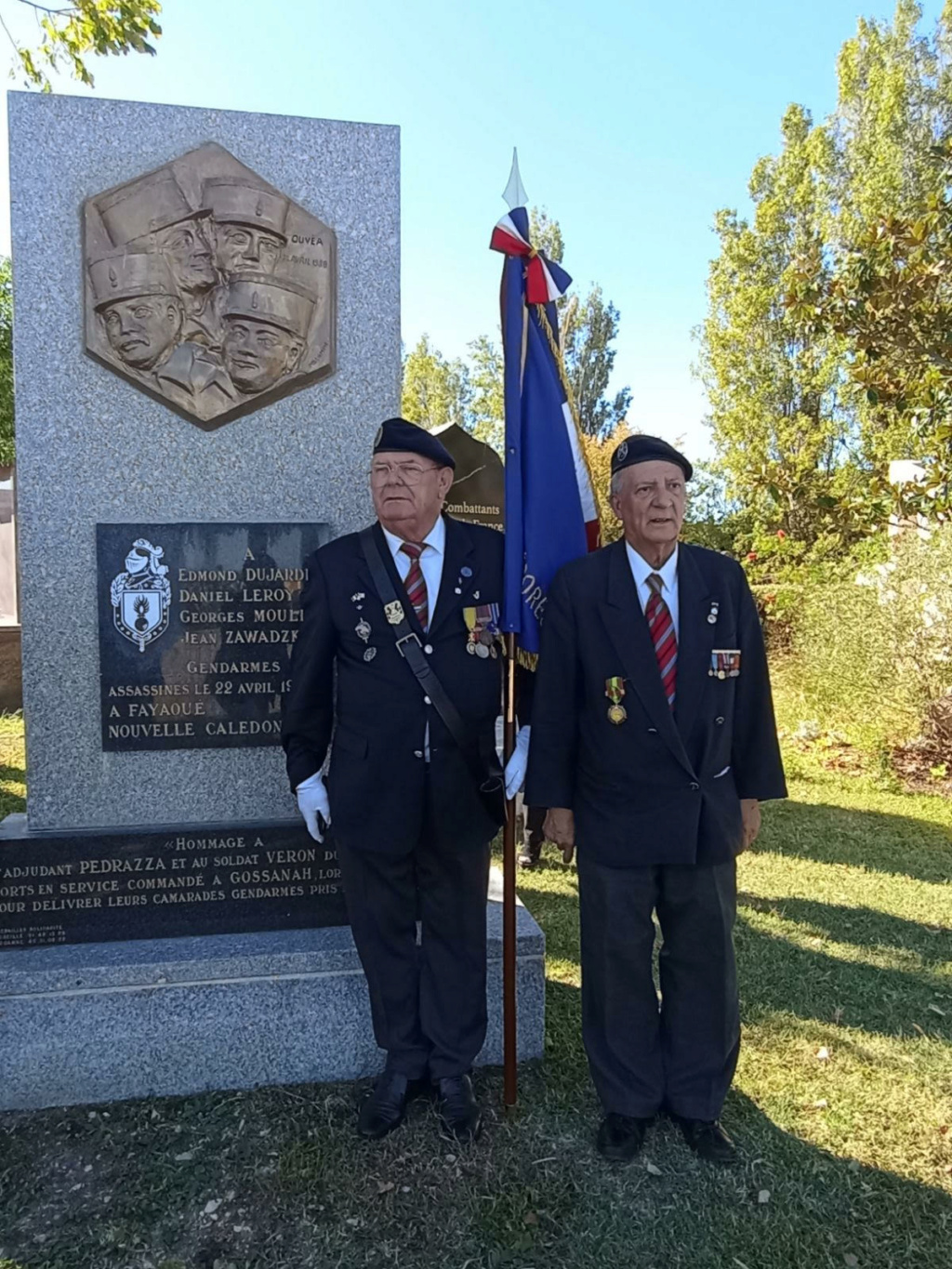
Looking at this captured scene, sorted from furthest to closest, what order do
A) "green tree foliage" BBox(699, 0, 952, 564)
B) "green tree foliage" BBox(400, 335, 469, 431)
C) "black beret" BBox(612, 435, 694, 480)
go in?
"green tree foliage" BBox(400, 335, 469, 431) → "green tree foliage" BBox(699, 0, 952, 564) → "black beret" BBox(612, 435, 694, 480)

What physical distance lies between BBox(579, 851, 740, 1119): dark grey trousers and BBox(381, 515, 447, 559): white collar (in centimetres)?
103

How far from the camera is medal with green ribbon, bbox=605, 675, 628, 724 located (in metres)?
2.44

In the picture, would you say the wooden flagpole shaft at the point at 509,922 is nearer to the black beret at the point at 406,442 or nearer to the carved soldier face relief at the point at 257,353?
the black beret at the point at 406,442

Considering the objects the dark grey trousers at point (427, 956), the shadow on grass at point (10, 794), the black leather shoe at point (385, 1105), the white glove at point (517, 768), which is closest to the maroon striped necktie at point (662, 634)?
the white glove at point (517, 768)

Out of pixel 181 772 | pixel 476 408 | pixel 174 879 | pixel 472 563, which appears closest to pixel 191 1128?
pixel 174 879

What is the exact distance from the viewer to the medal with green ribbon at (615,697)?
2.44m

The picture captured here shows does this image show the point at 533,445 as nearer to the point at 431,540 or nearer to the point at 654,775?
the point at 431,540

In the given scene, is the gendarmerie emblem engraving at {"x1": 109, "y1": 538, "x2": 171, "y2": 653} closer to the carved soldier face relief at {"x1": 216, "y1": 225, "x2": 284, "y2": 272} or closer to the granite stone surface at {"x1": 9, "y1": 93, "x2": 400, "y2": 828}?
the granite stone surface at {"x1": 9, "y1": 93, "x2": 400, "y2": 828}

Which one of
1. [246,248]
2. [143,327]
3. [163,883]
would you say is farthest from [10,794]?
[246,248]

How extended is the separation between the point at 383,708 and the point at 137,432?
1.32 metres

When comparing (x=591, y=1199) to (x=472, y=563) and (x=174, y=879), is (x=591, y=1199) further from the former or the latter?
(x=472, y=563)

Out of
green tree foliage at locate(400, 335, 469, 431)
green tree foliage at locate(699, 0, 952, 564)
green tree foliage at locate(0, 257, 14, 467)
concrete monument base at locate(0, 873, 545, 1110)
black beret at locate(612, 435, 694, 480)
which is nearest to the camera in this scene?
black beret at locate(612, 435, 694, 480)

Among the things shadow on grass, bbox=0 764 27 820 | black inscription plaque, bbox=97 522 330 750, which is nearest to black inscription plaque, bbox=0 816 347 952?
black inscription plaque, bbox=97 522 330 750

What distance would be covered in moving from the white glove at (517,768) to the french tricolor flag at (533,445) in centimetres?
26
